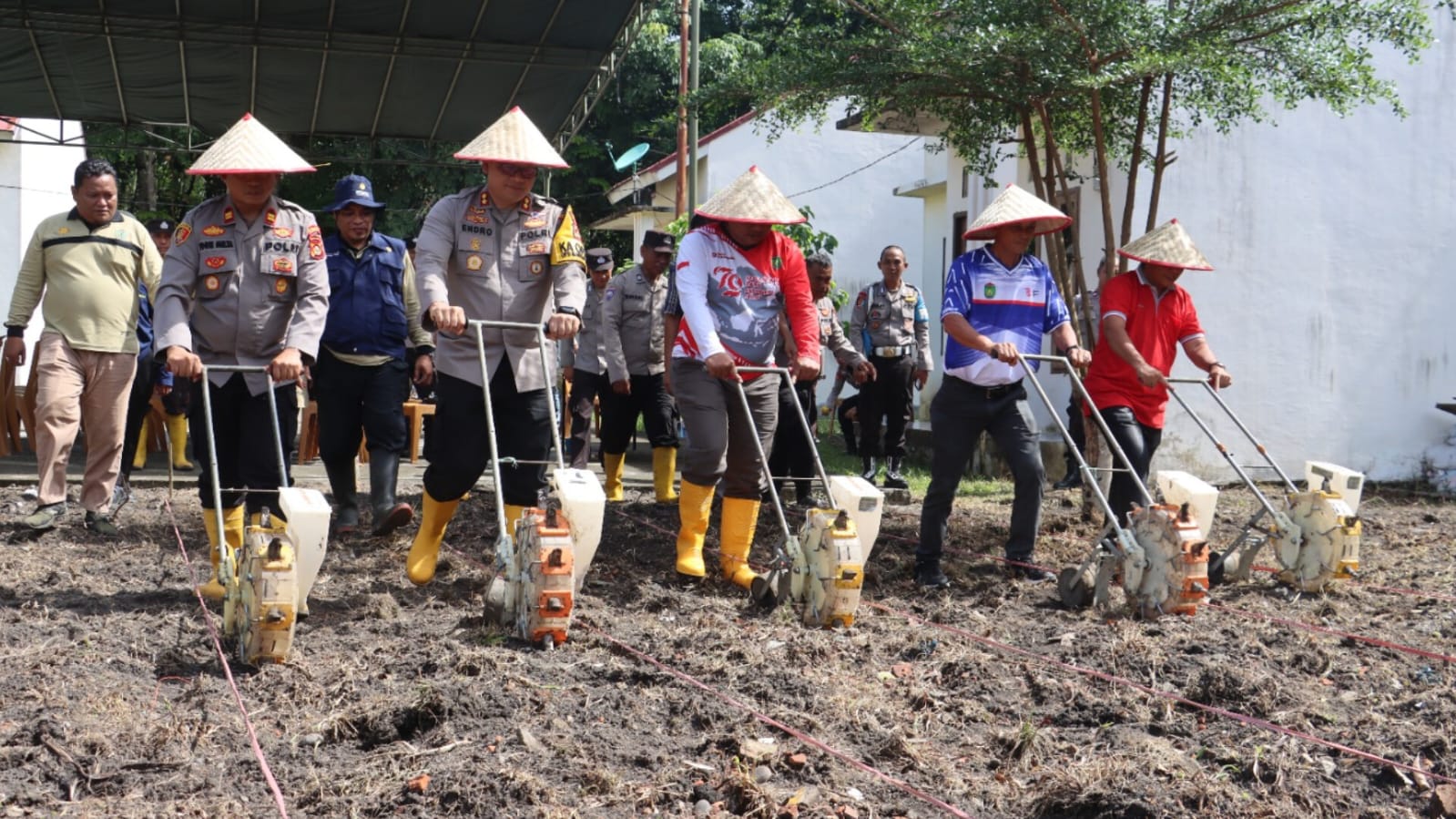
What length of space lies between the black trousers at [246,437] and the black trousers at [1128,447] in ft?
12.9

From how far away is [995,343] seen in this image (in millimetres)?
6840

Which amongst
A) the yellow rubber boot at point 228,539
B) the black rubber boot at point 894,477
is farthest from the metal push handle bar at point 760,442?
the black rubber boot at point 894,477

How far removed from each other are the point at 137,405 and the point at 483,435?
142 inches

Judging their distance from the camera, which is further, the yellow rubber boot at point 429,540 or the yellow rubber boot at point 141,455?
the yellow rubber boot at point 141,455

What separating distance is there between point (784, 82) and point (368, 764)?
5966 millimetres

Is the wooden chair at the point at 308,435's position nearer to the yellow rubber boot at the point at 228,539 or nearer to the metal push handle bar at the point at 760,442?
the yellow rubber boot at the point at 228,539

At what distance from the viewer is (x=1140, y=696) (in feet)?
15.8

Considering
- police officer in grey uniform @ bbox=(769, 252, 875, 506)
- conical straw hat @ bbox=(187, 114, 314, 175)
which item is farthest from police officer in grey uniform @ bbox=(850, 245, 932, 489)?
conical straw hat @ bbox=(187, 114, 314, 175)

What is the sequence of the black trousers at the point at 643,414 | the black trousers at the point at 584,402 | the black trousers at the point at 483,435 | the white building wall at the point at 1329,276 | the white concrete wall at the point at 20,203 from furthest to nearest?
A: the white concrete wall at the point at 20,203
the white building wall at the point at 1329,276
the black trousers at the point at 584,402
the black trousers at the point at 643,414
the black trousers at the point at 483,435

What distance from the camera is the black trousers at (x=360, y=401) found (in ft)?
25.3

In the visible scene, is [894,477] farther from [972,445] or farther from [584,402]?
[972,445]

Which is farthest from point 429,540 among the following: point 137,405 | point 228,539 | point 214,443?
point 137,405

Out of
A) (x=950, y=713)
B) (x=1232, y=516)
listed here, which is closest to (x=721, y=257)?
(x=950, y=713)

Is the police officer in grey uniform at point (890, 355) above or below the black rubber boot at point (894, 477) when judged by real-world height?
above
